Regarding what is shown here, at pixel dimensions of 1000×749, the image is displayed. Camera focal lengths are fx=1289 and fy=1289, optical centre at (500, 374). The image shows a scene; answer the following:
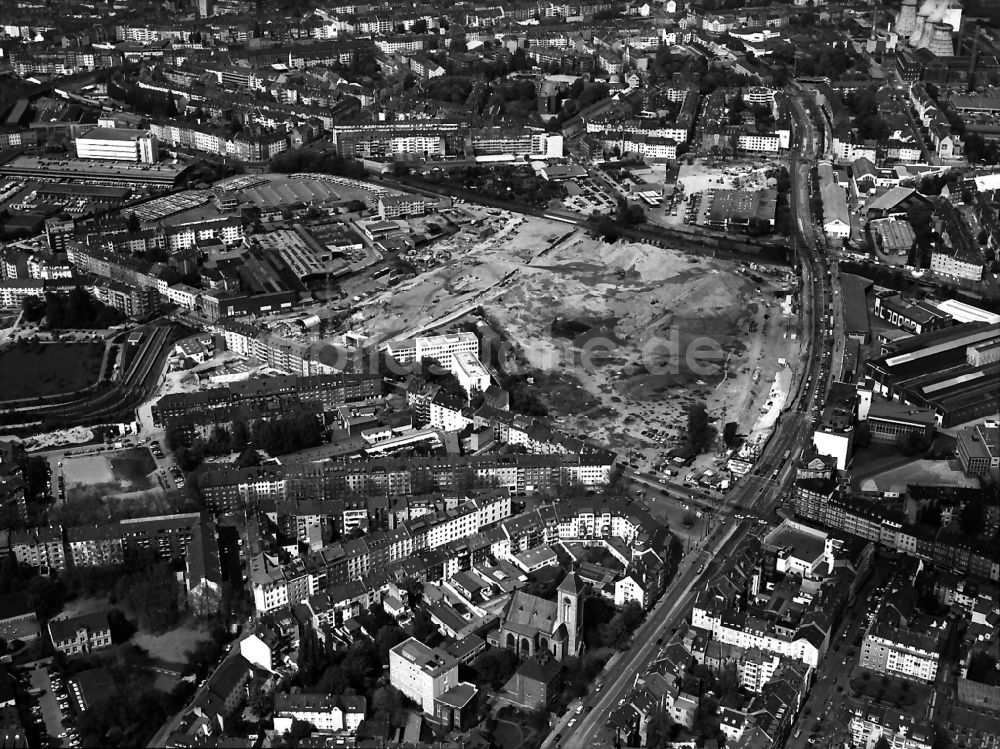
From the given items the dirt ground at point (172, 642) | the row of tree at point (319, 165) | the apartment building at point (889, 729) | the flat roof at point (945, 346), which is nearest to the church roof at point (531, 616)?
the apartment building at point (889, 729)

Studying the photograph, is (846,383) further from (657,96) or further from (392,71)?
(392,71)

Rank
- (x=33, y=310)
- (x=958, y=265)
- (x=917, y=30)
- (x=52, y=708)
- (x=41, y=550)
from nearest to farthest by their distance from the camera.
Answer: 1. (x=52, y=708)
2. (x=41, y=550)
3. (x=33, y=310)
4. (x=958, y=265)
5. (x=917, y=30)

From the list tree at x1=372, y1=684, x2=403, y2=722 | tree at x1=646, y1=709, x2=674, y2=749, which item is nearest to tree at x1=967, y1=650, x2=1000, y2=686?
tree at x1=646, y1=709, x2=674, y2=749

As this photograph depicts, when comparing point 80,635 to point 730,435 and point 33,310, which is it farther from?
point 33,310

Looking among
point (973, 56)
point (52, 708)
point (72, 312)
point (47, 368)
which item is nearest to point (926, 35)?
point (973, 56)

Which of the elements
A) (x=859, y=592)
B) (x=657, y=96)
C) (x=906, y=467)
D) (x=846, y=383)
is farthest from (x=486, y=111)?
(x=859, y=592)
